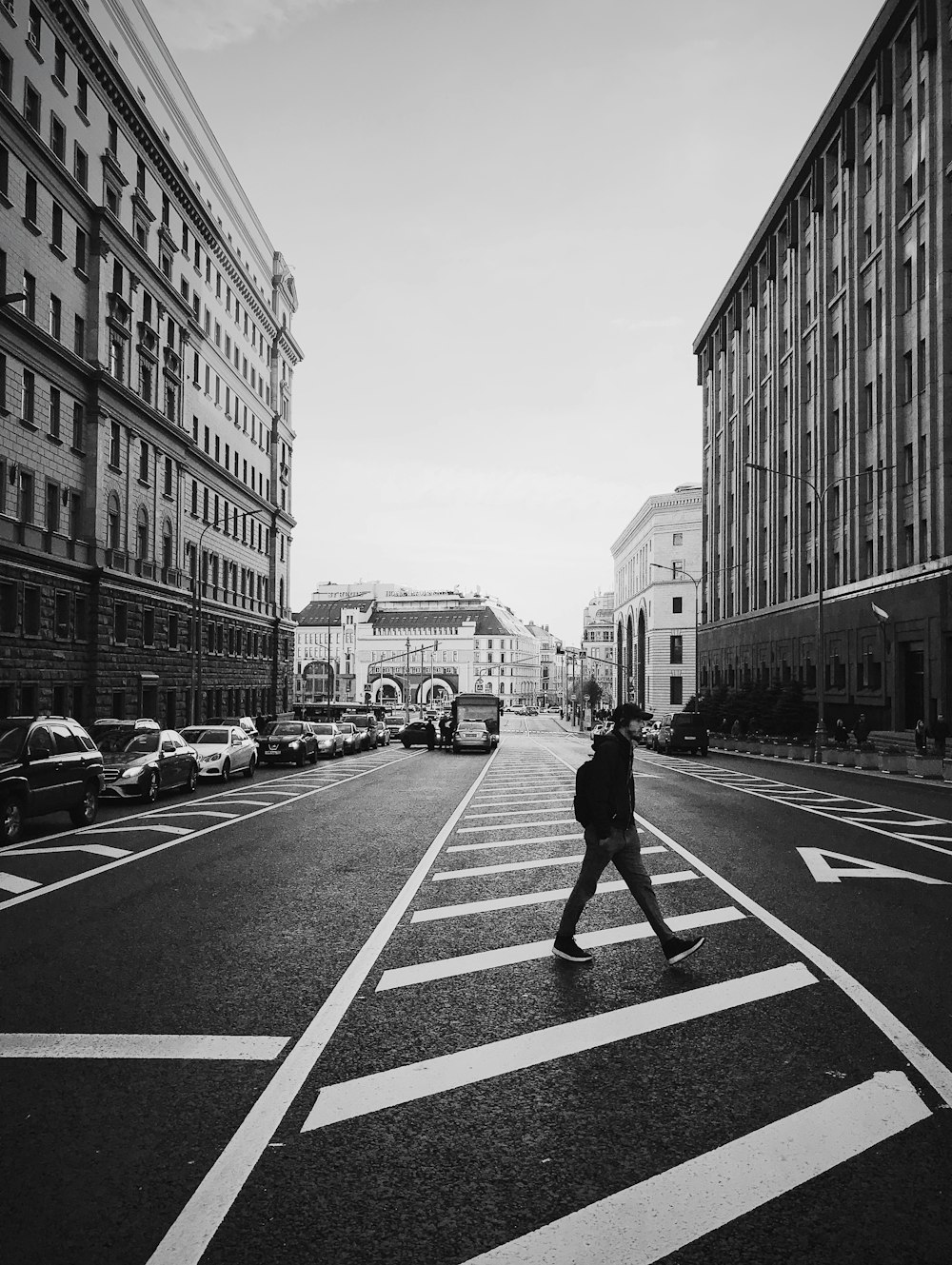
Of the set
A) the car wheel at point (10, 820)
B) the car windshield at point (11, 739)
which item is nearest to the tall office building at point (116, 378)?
the car windshield at point (11, 739)

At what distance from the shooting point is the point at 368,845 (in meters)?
14.6

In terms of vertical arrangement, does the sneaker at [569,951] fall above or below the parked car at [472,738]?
above

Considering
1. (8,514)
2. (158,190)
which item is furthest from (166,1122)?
(158,190)

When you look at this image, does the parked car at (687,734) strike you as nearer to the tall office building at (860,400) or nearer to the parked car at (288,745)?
the tall office building at (860,400)

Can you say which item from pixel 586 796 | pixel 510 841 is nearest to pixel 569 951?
pixel 586 796

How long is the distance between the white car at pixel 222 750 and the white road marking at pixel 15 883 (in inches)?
591

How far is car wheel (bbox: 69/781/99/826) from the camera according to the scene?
56.0ft

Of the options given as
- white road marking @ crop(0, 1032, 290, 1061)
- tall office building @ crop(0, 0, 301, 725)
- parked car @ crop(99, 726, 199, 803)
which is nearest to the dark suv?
parked car @ crop(99, 726, 199, 803)

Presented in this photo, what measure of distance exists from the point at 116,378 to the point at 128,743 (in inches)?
959

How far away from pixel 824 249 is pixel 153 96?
33711 millimetres

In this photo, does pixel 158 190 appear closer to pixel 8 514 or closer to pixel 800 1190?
pixel 8 514

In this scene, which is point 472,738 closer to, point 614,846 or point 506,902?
point 506,902

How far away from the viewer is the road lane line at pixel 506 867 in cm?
1200

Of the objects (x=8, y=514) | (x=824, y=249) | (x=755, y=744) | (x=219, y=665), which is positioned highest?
(x=824, y=249)
